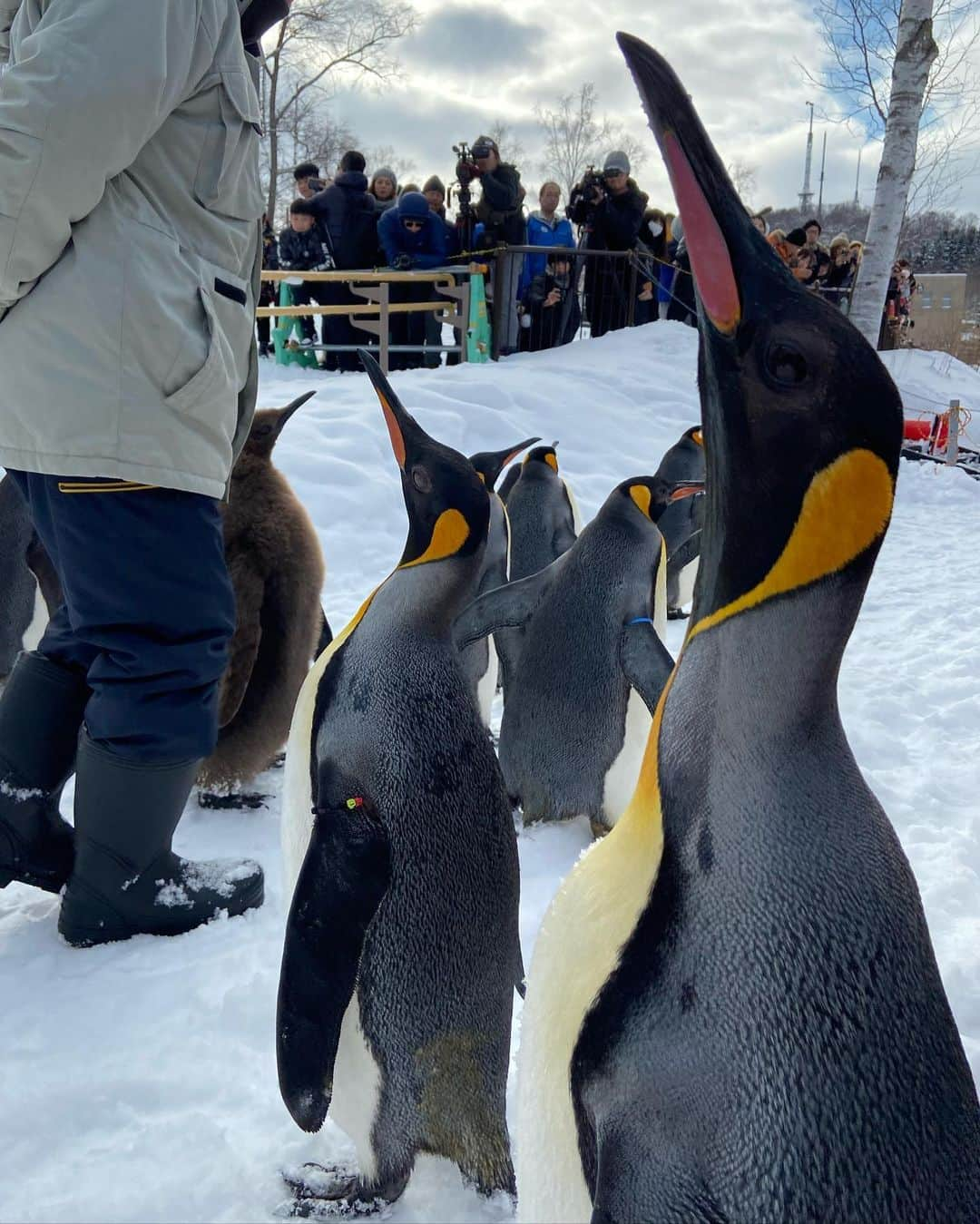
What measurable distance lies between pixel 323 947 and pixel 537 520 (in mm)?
2687

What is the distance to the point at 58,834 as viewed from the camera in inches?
73.4

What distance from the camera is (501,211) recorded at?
912 centimetres

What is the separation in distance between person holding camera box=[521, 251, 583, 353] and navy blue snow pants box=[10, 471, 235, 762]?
873cm

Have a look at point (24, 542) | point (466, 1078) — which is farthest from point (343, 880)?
point (24, 542)

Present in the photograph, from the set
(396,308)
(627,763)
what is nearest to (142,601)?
(627,763)

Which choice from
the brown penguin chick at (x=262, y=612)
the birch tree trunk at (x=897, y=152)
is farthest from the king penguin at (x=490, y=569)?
the birch tree trunk at (x=897, y=152)

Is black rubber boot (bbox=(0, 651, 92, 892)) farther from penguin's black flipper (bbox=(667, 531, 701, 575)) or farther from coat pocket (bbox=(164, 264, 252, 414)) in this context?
penguin's black flipper (bbox=(667, 531, 701, 575))

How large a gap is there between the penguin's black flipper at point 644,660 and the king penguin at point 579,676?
0.03m

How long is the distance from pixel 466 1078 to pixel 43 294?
1275 millimetres

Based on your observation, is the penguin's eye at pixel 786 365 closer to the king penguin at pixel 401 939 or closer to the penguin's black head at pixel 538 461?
the king penguin at pixel 401 939

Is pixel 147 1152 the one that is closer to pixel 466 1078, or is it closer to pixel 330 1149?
pixel 330 1149

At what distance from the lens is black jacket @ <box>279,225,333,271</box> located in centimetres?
951

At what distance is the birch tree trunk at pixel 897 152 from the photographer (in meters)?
8.14

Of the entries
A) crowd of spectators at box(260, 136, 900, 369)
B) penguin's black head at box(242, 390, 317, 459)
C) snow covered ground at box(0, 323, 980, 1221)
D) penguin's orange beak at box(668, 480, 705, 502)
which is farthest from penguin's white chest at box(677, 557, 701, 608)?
crowd of spectators at box(260, 136, 900, 369)
